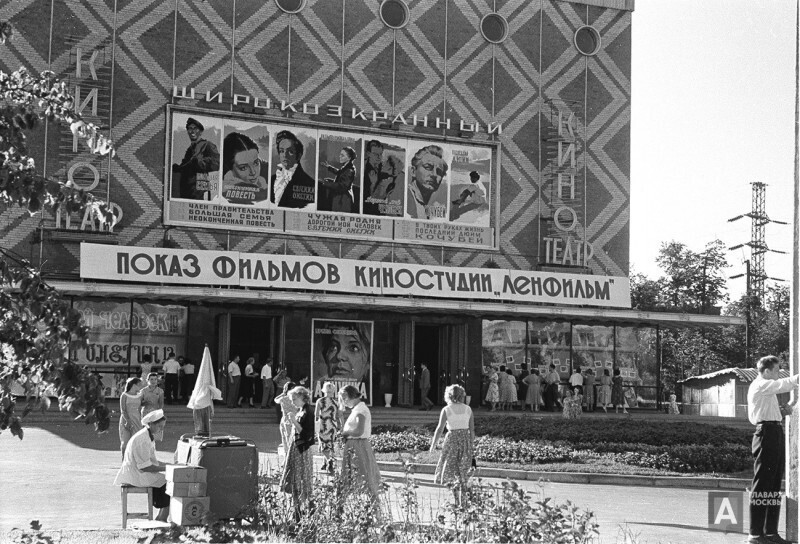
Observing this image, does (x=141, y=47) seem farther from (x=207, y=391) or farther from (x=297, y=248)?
(x=207, y=391)

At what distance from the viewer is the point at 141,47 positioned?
35875mm

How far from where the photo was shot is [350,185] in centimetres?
3753

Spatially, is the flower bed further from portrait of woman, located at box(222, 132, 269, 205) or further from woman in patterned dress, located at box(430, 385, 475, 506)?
portrait of woman, located at box(222, 132, 269, 205)

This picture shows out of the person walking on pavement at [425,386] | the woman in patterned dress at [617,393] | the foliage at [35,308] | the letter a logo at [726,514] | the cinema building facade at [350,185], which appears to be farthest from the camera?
the woman in patterned dress at [617,393]

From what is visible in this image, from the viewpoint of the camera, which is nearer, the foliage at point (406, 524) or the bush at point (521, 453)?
the foliage at point (406, 524)

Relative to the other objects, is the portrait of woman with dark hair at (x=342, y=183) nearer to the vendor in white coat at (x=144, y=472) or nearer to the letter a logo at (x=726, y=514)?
the letter a logo at (x=726, y=514)

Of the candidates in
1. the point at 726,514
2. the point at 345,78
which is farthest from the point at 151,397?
the point at 345,78

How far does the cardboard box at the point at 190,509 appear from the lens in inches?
455

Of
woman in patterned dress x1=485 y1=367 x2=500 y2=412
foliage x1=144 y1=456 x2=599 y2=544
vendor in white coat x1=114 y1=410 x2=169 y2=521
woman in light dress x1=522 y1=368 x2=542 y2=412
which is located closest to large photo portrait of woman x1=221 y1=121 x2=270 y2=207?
woman in patterned dress x1=485 y1=367 x2=500 y2=412

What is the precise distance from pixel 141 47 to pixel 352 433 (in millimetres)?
26143

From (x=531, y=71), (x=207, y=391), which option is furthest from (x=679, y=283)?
(x=207, y=391)

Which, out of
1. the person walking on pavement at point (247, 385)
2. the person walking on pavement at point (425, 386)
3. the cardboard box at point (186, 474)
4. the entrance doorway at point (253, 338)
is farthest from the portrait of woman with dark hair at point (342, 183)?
the cardboard box at point (186, 474)

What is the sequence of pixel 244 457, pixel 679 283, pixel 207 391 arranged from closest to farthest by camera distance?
pixel 244 457, pixel 207 391, pixel 679 283

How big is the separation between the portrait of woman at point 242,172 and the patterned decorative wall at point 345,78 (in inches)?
50.6
